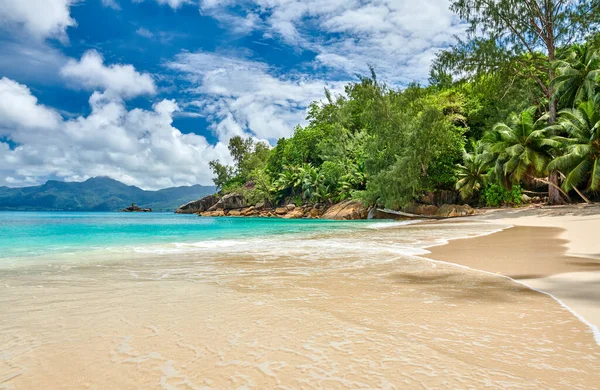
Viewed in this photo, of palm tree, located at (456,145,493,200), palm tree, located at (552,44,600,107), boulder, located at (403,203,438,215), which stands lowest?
boulder, located at (403,203,438,215)

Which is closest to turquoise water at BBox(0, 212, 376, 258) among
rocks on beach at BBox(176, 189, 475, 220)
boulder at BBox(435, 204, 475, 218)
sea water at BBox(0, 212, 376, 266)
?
sea water at BBox(0, 212, 376, 266)

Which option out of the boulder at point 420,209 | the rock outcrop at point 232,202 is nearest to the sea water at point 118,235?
the boulder at point 420,209

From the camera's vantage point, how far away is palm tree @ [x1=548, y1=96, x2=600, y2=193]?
16.9m

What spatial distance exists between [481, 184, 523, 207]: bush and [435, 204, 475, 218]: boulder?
1685 millimetres

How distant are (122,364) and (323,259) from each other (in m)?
4.87

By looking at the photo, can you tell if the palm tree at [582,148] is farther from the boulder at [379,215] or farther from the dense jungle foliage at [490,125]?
the boulder at [379,215]

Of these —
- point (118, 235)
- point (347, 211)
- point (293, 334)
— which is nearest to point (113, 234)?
point (118, 235)

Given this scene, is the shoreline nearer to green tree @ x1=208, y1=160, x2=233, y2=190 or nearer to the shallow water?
the shallow water

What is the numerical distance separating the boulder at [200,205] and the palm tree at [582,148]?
59.6 meters

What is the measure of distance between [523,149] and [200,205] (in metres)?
64.0

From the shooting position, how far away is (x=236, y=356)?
209cm

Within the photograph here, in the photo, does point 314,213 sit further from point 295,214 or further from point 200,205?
point 200,205

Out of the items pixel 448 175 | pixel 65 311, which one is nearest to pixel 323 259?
pixel 65 311

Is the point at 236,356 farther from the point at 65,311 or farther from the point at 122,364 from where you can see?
the point at 65,311
